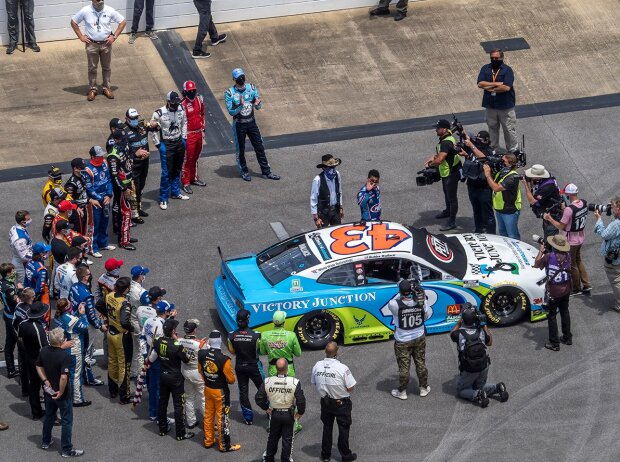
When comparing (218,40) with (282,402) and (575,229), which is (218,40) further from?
(282,402)

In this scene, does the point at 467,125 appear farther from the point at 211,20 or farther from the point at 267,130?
the point at 211,20

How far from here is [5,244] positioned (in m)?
21.0

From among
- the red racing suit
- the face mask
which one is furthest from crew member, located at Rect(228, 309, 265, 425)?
the red racing suit

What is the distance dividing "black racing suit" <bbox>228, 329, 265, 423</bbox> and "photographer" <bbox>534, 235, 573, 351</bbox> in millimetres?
4177

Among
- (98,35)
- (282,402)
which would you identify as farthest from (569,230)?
(98,35)

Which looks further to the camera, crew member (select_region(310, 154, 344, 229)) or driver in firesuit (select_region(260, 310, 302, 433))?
crew member (select_region(310, 154, 344, 229))

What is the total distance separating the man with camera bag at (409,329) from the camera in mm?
16750

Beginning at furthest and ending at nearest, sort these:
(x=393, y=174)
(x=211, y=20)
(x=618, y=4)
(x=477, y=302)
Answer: (x=618, y=4), (x=211, y=20), (x=393, y=174), (x=477, y=302)

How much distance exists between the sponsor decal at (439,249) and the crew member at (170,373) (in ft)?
14.3

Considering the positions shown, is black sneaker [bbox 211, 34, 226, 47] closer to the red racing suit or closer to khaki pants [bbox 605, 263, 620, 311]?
the red racing suit

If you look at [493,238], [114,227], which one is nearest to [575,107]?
[493,238]

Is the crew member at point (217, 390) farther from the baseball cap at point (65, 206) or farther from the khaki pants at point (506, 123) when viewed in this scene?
the khaki pants at point (506, 123)

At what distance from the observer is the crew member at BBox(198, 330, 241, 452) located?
15742 millimetres

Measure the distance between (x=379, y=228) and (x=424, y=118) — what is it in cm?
666
